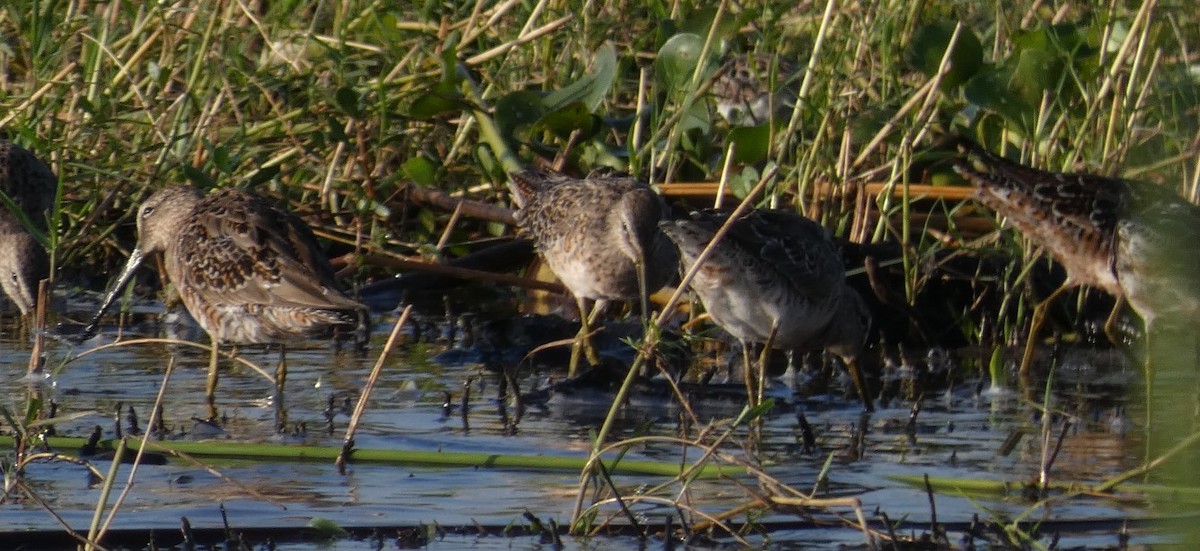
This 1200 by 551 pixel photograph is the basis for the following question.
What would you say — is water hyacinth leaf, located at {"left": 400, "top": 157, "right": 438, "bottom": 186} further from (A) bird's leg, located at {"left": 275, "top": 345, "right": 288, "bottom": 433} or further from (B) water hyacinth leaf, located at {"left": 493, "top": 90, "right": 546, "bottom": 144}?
(A) bird's leg, located at {"left": 275, "top": 345, "right": 288, "bottom": 433}

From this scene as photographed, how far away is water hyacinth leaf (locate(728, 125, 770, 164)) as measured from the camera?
24.0 feet

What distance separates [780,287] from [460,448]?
1888 mm

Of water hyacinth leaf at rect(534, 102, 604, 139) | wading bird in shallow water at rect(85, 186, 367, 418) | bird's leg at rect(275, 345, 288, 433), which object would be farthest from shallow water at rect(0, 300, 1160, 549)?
water hyacinth leaf at rect(534, 102, 604, 139)

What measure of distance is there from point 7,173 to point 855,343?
4071 millimetres

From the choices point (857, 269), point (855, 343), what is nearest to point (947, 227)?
point (857, 269)

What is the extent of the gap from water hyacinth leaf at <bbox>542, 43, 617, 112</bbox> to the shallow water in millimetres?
1399

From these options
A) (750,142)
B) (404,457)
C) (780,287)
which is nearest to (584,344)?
(780,287)

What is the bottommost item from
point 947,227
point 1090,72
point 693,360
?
point 693,360

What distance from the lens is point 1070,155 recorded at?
740 centimetres

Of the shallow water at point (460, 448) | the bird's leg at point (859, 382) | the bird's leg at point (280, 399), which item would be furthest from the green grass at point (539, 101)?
the bird's leg at point (280, 399)

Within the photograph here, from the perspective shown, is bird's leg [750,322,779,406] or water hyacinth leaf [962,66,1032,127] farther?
water hyacinth leaf [962,66,1032,127]

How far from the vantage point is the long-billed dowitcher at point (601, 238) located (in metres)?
6.82

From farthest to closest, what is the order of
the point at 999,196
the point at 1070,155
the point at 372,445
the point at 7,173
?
the point at 7,173 < the point at 1070,155 < the point at 999,196 < the point at 372,445

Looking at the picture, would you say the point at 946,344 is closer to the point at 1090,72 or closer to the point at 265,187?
the point at 1090,72
